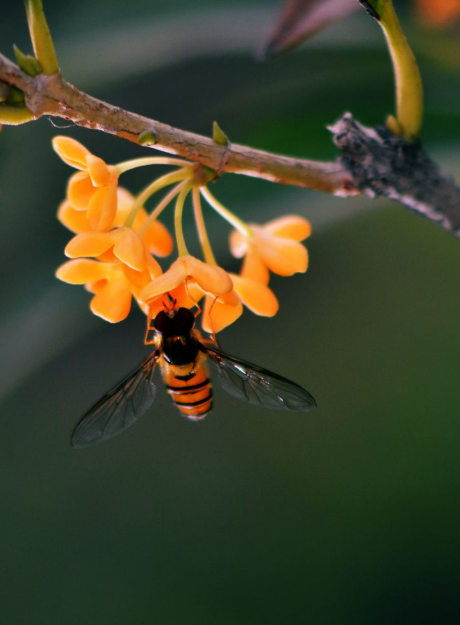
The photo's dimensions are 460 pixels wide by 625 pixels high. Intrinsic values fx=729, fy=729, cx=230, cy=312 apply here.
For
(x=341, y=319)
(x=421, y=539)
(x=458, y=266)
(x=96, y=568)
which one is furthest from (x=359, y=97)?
(x=96, y=568)

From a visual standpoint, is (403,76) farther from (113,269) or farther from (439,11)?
(439,11)

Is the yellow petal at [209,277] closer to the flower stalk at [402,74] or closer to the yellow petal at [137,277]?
the yellow petal at [137,277]

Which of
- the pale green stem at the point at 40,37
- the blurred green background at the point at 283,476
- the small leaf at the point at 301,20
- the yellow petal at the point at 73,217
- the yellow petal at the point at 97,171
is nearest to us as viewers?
the pale green stem at the point at 40,37

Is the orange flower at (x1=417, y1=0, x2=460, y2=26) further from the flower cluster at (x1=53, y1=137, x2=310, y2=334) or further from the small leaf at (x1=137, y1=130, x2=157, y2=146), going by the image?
the small leaf at (x1=137, y1=130, x2=157, y2=146)

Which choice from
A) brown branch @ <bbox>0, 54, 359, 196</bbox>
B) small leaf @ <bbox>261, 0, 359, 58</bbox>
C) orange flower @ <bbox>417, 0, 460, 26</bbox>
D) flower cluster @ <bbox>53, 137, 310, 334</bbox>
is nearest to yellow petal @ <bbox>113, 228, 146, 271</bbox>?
flower cluster @ <bbox>53, 137, 310, 334</bbox>

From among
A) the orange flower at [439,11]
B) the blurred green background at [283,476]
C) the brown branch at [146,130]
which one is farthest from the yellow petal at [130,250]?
the blurred green background at [283,476]

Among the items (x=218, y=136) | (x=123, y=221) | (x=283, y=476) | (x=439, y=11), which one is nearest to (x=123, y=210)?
(x=123, y=221)

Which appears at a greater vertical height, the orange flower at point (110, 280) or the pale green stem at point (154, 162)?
the pale green stem at point (154, 162)
